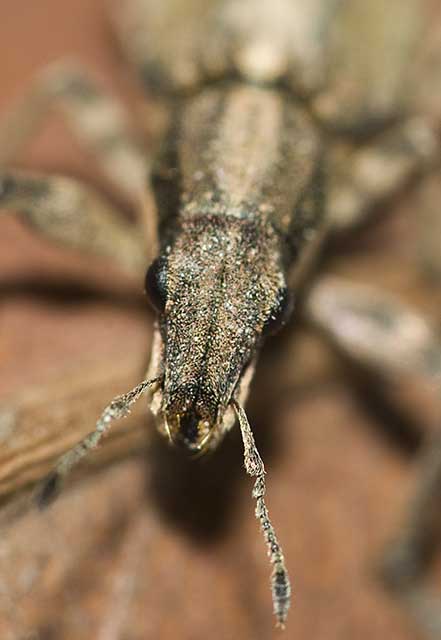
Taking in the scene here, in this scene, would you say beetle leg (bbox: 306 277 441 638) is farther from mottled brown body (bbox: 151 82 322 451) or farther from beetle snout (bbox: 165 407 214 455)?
beetle snout (bbox: 165 407 214 455)

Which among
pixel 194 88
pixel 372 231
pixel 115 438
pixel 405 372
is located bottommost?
pixel 115 438

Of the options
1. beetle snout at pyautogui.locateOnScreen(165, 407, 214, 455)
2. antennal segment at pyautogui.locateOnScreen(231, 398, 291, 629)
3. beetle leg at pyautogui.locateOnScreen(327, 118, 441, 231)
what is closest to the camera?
antennal segment at pyautogui.locateOnScreen(231, 398, 291, 629)

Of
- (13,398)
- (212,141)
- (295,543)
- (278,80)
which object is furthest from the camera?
(278,80)

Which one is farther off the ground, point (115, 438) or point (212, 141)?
point (212, 141)

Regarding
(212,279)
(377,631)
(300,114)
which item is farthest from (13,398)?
(300,114)

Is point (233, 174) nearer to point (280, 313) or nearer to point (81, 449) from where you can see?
point (280, 313)

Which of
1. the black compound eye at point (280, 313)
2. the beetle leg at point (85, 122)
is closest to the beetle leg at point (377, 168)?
the beetle leg at point (85, 122)

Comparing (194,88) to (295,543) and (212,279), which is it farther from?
(295,543)

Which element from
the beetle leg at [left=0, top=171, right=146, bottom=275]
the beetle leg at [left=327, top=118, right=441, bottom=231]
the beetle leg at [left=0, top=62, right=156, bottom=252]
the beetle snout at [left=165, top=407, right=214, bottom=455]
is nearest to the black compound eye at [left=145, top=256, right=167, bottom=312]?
the beetle snout at [left=165, top=407, right=214, bottom=455]
